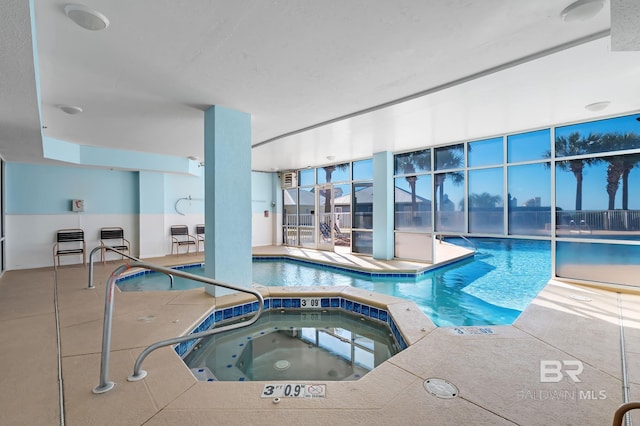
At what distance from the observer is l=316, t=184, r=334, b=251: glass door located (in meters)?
8.95

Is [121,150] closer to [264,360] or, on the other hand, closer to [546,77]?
[264,360]

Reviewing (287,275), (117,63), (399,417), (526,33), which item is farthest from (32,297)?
(526,33)

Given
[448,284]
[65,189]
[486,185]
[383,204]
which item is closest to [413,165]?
[383,204]

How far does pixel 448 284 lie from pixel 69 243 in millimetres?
8146

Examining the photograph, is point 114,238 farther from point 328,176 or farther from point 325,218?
point 328,176

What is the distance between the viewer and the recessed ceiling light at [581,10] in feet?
6.51

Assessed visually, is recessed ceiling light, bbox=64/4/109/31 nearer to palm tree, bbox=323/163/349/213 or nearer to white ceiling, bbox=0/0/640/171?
white ceiling, bbox=0/0/640/171

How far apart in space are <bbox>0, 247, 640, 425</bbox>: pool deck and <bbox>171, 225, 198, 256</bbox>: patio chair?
446 cm

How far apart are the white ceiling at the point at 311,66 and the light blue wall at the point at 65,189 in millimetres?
1658

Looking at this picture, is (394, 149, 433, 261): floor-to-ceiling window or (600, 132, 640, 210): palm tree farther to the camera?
(394, 149, 433, 261): floor-to-ceiling window

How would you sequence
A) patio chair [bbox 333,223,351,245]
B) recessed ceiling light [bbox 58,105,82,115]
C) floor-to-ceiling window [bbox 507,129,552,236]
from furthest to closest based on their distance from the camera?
patio chair [bbox 333,223,351,245]
floor-to-ceiling window [bbox 507,129,552,236]
recessed ceiling light [bbox 58,105,82,115]

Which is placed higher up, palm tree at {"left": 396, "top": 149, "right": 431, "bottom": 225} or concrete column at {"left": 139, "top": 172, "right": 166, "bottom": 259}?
palm tree at {"left": 396, "top": 149, "right": 431, "bottom": 225}

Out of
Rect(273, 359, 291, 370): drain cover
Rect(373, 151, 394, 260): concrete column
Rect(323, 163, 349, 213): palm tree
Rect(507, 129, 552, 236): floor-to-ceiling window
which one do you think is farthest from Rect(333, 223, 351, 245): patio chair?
Rect(273, 359, 291, 370): drain cover

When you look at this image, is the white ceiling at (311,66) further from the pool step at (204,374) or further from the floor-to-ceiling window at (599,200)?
the pool step at (204,374)
